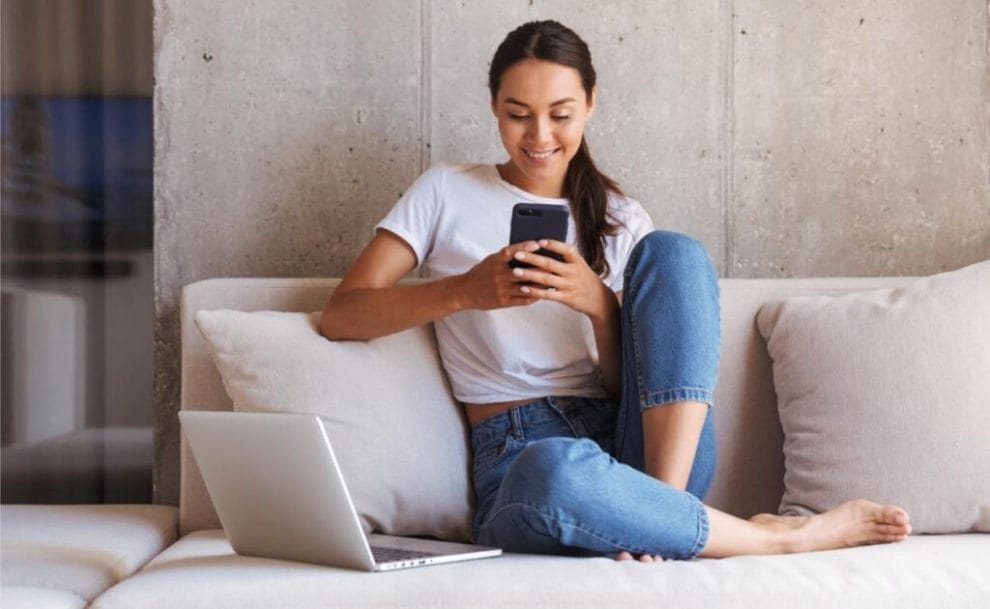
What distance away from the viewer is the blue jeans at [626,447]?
1.83m

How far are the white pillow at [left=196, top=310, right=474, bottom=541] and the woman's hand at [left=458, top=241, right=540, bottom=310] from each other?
0.80 ft

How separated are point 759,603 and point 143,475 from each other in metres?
2.00

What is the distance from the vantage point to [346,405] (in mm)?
2293

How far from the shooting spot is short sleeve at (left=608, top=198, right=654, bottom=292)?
245 cm

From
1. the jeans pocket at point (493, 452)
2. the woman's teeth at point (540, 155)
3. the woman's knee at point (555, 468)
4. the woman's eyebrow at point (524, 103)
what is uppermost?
the woman's eyebrow at point (524, 103)

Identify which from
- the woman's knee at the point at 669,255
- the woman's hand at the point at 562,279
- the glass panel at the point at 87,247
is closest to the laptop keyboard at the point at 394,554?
the woman's hand at the point at 562,279

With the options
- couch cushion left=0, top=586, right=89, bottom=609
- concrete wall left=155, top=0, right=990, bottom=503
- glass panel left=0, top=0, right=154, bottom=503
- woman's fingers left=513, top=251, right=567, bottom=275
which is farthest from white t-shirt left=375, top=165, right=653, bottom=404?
glass panel left=0, top=0, right=154, bottom=503

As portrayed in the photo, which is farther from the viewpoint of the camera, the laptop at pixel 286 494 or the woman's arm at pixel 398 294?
the woman's arm at pixel 398 294

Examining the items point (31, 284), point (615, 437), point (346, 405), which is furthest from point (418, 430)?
point (31, 284)

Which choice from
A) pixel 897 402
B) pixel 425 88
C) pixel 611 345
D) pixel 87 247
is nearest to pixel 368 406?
pixel 611 345

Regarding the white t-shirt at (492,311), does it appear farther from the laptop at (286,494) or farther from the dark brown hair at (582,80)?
the laptop at (286,494)

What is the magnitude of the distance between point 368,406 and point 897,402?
975mm

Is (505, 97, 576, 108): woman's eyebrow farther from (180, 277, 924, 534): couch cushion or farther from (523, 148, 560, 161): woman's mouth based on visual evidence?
(180, 277, 924, 534): couch cushion

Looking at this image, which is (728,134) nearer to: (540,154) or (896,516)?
(540,154)
